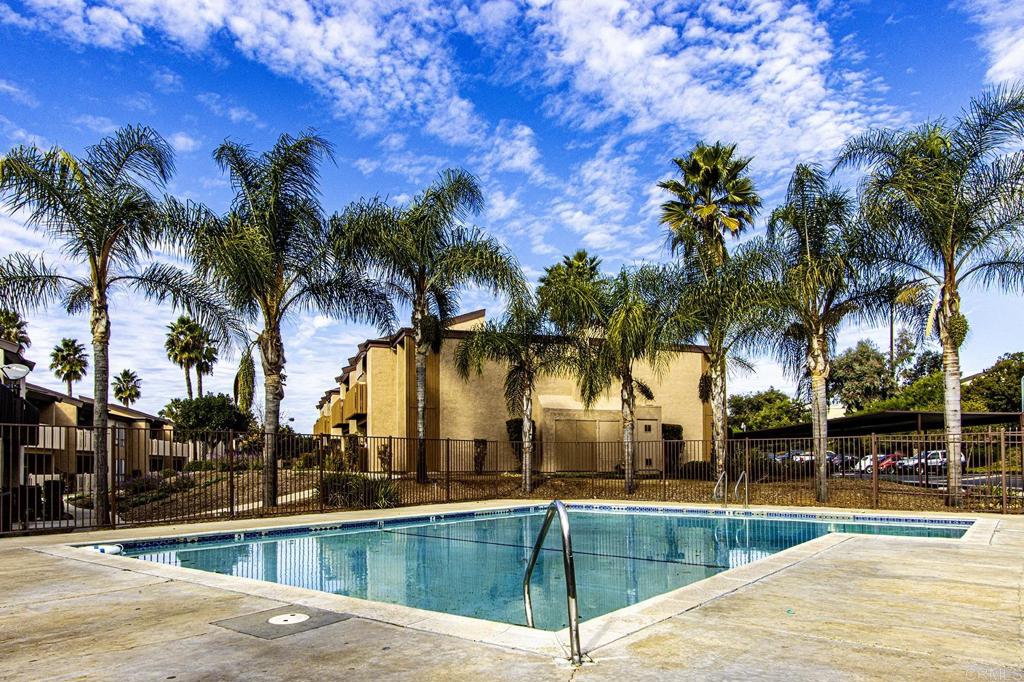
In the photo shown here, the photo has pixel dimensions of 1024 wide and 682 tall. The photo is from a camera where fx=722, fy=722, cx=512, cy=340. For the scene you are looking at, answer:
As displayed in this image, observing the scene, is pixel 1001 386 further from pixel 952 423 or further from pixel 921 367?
pixel 952 423

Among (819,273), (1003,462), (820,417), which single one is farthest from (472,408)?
(1003,462)

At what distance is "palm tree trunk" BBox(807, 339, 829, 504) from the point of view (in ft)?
61.4

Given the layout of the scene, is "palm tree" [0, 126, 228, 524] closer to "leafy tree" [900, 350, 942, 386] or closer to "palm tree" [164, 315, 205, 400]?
"palm tree" [164, 315, 205, 400]

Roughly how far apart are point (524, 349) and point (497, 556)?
10.5 meters

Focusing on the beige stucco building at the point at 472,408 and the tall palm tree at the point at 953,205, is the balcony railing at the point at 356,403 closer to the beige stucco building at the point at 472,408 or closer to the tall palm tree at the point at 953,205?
the beige stucco building at the point at 472,408

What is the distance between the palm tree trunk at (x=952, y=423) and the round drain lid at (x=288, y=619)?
15.9 meters

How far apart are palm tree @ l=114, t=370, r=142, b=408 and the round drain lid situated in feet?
214

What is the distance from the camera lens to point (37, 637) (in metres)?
5.49

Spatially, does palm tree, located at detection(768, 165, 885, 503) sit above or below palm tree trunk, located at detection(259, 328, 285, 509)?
above

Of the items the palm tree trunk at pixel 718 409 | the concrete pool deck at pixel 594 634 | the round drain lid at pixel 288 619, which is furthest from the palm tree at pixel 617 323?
the round drain lid at pixel 288 619

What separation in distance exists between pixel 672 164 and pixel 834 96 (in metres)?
14.3

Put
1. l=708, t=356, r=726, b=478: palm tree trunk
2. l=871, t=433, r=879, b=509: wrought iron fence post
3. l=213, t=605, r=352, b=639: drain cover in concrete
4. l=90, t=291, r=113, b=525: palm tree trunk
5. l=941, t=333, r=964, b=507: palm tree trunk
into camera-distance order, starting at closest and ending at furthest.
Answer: l=213, t=605, r=352, b=639: drain cover in concrete → l=90, t=291, r=113, b=525: palm tree trunk → l=941, t=333, r=964, b=507: palm tree trunk → l=871, t=433, r=879, b=509: wrought iron fence post → l=708, t=356, r=726, b=478: palm tree trunk

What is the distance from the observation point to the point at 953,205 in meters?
16.6

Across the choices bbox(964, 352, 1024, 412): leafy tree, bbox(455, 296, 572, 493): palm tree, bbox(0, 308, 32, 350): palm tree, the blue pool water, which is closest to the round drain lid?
the blue pool water
